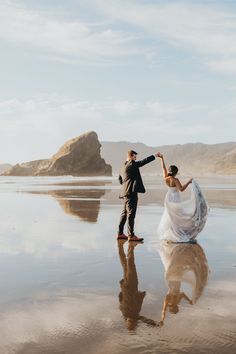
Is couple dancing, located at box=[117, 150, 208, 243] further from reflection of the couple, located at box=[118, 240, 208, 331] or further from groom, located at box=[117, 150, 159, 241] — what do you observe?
reflection of the couple, located at box=[118, 240, 208, 331]

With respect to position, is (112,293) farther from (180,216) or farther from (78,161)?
(78,161)

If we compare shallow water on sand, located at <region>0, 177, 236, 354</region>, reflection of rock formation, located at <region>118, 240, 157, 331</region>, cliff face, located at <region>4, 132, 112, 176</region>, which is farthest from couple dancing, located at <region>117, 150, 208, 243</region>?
cliff face, located at <region>4, 132, 112, 176</region>

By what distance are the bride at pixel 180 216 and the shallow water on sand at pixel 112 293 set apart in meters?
0.38

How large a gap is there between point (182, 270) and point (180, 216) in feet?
12.0

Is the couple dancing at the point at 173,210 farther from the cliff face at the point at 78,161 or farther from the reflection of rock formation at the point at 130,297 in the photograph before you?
the cliff face at the point at 78,161

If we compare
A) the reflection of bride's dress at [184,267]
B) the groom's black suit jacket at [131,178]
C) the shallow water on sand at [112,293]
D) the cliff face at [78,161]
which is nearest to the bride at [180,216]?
the shallow water on sand at [112,293]

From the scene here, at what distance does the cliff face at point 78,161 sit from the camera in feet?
471

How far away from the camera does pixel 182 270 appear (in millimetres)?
8094

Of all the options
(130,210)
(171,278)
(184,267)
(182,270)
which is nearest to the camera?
(171,278)

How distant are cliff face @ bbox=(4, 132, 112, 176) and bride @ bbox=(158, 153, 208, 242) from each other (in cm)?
12780

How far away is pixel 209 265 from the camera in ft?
27.8

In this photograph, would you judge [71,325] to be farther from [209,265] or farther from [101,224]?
[101,224]

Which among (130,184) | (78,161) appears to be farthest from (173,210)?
(78,161)

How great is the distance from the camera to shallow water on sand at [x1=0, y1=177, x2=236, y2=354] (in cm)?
461
